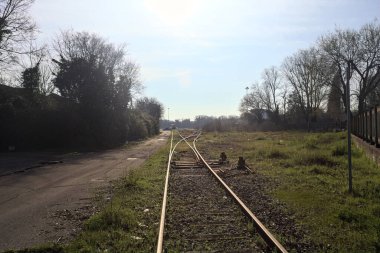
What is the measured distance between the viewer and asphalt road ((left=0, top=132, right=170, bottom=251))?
828 cm

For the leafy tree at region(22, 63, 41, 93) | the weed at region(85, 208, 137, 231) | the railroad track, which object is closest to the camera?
the railroad track

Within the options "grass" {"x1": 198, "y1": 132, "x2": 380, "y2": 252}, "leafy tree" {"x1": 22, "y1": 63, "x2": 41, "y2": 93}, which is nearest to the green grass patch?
"grass" {"x1": 198, "y1": 132, "x2": 380, "y2": 252}

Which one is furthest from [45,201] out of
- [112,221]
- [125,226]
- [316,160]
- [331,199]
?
[316,160]

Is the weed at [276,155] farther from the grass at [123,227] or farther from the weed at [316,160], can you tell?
the grass at [123,227]

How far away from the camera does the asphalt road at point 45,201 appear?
27.2 ft

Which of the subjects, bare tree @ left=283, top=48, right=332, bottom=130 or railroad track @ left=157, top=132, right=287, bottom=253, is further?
bare tree @ left=283, top=48, right=332, bottom=130

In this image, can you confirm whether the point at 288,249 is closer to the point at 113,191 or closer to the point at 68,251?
the point at 68,251

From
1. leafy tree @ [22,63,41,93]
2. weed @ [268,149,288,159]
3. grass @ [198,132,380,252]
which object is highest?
leafy tree @ [22,63,41,93]

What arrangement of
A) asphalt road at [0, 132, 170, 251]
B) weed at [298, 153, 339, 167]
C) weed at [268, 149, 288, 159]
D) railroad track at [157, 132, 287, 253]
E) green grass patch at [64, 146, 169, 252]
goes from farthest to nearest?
1. weed at [268, 149, 288, 159]
2. weed at [298, 153, 339, 167]
3. asphalt road at [0, 132, 170, 251]
4. green grass patch at [64, 146, 169, 252]
5. railroad track at [157, 132, 287, 253]

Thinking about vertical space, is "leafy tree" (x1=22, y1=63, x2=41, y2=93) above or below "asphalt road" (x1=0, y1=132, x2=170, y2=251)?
above

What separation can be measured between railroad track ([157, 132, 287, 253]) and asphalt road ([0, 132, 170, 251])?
1977mm

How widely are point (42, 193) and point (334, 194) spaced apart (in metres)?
8.66

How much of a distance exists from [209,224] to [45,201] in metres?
5.70

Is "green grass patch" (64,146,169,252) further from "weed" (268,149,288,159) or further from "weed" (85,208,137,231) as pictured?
"weed" (268,149,288,159)
